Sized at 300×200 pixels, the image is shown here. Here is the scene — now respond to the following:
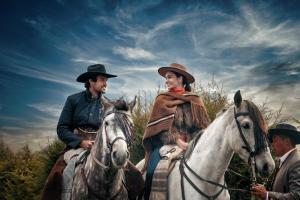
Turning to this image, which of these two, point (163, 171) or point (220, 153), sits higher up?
point (220, 153)

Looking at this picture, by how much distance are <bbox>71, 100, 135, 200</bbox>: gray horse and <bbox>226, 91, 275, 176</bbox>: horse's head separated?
143cm

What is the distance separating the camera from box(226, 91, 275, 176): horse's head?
15.3 feet

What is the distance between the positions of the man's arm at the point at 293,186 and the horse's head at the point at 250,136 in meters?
0.27

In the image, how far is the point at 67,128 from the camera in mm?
5910

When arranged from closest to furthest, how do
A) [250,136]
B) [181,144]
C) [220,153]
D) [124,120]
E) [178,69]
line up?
[250,136]
[124,120]
[220,153]
[181,144]
[178,69]

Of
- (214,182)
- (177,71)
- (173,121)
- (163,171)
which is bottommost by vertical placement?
(214,182)

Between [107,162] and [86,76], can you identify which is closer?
[107,162]

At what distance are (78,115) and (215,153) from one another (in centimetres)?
228

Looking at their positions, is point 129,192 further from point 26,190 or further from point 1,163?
point 1,163

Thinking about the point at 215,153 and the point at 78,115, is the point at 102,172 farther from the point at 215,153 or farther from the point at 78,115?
the point at 215,153

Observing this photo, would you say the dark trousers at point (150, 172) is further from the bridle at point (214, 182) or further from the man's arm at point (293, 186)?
the man's arm at point (293, 186)

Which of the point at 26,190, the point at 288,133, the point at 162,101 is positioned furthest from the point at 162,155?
the point at 26,190

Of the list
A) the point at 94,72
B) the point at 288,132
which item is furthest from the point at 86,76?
the point at 288,132

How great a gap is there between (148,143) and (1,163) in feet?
34.8
